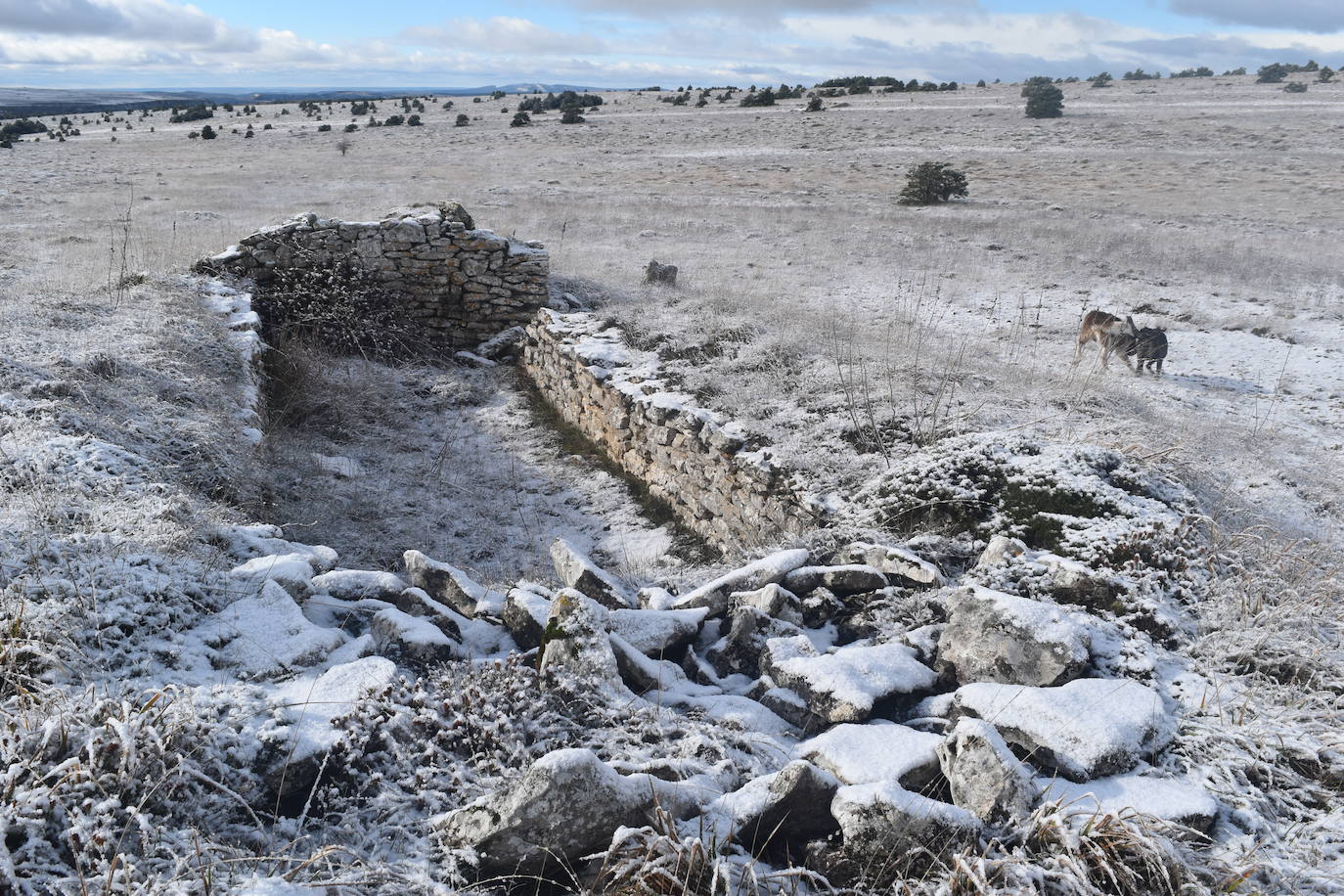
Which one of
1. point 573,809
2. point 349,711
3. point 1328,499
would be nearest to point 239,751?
point 349,711

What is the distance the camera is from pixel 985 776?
7.82 ft

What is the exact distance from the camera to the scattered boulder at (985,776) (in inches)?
91.9

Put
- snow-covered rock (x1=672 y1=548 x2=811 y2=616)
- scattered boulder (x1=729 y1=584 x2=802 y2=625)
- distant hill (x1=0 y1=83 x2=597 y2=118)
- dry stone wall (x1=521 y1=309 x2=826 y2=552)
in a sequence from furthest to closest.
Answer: distant hill (x1=0 y1=83 x2=597 y2=118) < dry stone wall (x1=521 y1=309 x2=826 y2=552) < snow-covered rock (x1=672 y1=548 x2=811 y2=616) < scattered boulder (x1=729 y1=584 x2=802 y2=625)

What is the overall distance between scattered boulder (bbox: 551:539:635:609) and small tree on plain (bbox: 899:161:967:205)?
15523 mm

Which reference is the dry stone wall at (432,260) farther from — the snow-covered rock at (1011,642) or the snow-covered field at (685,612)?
the snow-covered rock at (1011,642)

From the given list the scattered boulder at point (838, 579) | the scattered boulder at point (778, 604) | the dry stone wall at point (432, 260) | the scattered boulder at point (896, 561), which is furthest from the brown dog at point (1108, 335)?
the dry stone wall at point (432, 260)

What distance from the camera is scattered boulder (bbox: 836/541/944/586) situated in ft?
12.9

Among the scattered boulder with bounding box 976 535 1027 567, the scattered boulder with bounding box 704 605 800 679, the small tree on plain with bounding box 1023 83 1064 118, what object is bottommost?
the scattered boulder with bounding box 704 605 800 679

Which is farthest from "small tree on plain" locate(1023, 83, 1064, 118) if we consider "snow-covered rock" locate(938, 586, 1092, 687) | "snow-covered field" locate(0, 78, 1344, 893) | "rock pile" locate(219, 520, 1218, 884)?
"snow-covered rock" locate(938, 586, 1092, 687)

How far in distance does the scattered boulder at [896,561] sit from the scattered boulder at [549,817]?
213 cm

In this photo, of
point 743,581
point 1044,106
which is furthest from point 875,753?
point 1044,106

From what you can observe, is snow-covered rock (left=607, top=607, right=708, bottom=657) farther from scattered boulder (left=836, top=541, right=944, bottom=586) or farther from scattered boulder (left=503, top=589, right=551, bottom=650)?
scattered boulder (left=836, top=541, right=944, bottom=586)

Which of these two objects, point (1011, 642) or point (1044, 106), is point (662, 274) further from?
point (1044, 106)

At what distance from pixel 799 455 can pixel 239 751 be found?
13.4ft
